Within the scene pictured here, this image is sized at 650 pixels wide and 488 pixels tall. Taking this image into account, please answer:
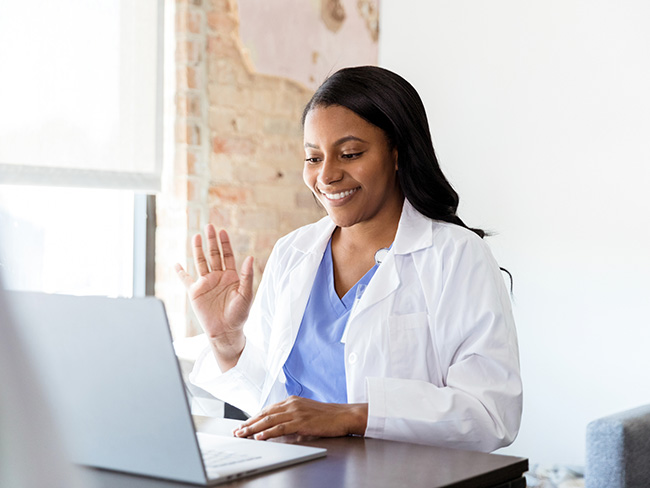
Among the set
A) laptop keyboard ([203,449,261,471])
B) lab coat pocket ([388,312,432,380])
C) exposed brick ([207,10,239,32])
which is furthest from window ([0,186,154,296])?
laptop keyboard ([203,449,261,471])

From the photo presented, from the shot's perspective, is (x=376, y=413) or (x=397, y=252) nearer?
(x=376, y=413)

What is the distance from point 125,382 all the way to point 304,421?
47 cm

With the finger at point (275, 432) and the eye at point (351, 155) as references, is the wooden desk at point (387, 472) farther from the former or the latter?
the eye at point (351, 155)

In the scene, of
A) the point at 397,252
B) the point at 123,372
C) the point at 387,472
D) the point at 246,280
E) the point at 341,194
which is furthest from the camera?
the point at 341,194

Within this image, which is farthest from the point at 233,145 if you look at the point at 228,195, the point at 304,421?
the point at 304,421

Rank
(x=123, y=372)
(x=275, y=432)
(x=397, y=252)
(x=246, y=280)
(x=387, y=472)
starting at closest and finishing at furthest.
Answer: (x=123, y=372) → (x=387, y=472) → (x=275, y=432) → (x=246, y=280) → (x=397, y=252)

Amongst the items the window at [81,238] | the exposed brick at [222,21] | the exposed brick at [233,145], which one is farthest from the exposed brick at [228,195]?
the exposed brick at [222,21]

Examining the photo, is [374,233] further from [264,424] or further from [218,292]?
[264,424]

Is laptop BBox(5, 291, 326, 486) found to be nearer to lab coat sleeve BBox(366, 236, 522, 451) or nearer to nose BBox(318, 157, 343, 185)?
lab coat sleeve BBox(366, 236, 522, 451)

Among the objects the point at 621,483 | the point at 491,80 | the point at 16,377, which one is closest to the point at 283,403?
the point at 621,483

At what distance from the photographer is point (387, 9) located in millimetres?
3750

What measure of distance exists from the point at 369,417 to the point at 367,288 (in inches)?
14.9

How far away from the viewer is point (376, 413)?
1.39 m

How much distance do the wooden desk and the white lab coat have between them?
188 millimetres
